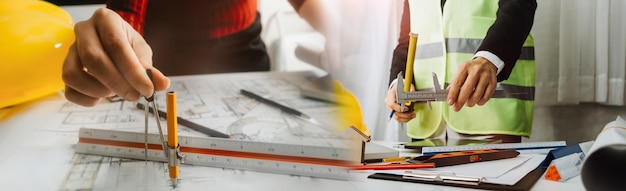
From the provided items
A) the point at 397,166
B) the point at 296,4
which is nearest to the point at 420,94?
the point at 397,166

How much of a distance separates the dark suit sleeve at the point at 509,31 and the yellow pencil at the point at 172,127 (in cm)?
43

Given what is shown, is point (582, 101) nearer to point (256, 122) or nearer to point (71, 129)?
point (256, 122)

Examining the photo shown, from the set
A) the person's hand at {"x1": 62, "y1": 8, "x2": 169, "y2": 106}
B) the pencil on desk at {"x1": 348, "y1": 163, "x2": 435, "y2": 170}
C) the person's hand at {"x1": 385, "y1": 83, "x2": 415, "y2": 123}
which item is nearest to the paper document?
the pencil on desk at {"x1": 348, "y1": 163, "x2": 435, "y2": 170}

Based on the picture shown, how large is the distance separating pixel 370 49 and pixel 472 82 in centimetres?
15

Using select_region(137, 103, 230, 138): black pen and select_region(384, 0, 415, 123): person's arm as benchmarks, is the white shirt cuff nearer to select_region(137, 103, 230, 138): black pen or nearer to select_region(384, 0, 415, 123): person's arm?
select_region(384, 0, 415, 123): person's arm

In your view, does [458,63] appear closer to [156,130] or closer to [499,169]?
[499,169]

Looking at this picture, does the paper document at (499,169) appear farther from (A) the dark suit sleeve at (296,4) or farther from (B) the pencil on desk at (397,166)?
(A) the dark suit sleeve at (296,4)

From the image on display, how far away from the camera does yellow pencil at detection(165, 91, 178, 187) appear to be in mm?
572

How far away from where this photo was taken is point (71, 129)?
69 cm

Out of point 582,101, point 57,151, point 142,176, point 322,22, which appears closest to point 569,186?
point 582,101

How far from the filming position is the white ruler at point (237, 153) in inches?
25.5

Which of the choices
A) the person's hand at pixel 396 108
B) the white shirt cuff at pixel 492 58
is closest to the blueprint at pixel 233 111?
the person's hand at pixel 396 108

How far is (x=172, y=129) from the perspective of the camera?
0.59 metres

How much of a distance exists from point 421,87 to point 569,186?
222 mm
